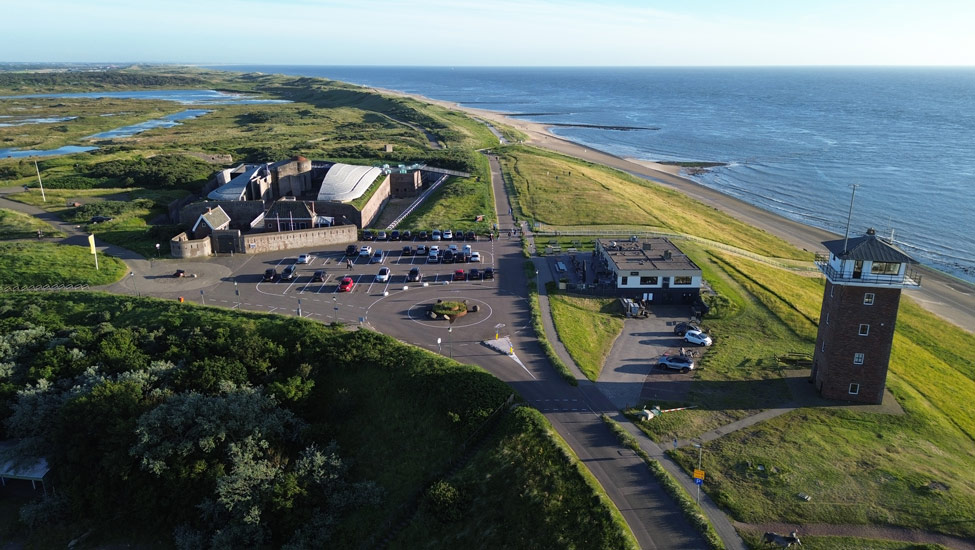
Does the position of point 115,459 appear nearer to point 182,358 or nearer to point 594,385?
point 182,358

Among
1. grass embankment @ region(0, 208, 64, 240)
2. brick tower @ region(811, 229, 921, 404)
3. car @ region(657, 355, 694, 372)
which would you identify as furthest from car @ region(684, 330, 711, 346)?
grass embankment @ region(0, 208, 64, 240)

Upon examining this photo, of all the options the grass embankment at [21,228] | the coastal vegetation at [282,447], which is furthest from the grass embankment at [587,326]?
the grass embankment at [21,228]

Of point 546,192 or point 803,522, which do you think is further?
point 546,192

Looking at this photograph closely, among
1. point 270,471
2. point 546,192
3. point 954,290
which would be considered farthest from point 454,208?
point 954,290

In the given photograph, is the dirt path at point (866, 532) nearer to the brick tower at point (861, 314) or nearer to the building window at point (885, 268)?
the brick tower at point (861, 314)

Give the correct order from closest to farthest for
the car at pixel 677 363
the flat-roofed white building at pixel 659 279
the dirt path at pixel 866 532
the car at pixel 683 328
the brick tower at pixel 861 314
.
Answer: the dirt path at pixel 866 532 → the brick tower at pixel 861 314 → the car at pixel 677 363 → the car at pixel 683 328 → the flat-roofed white building at pixel 659 279

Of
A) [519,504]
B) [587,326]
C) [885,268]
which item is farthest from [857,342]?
[519,504]

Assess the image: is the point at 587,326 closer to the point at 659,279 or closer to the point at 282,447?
the point at 659,279
